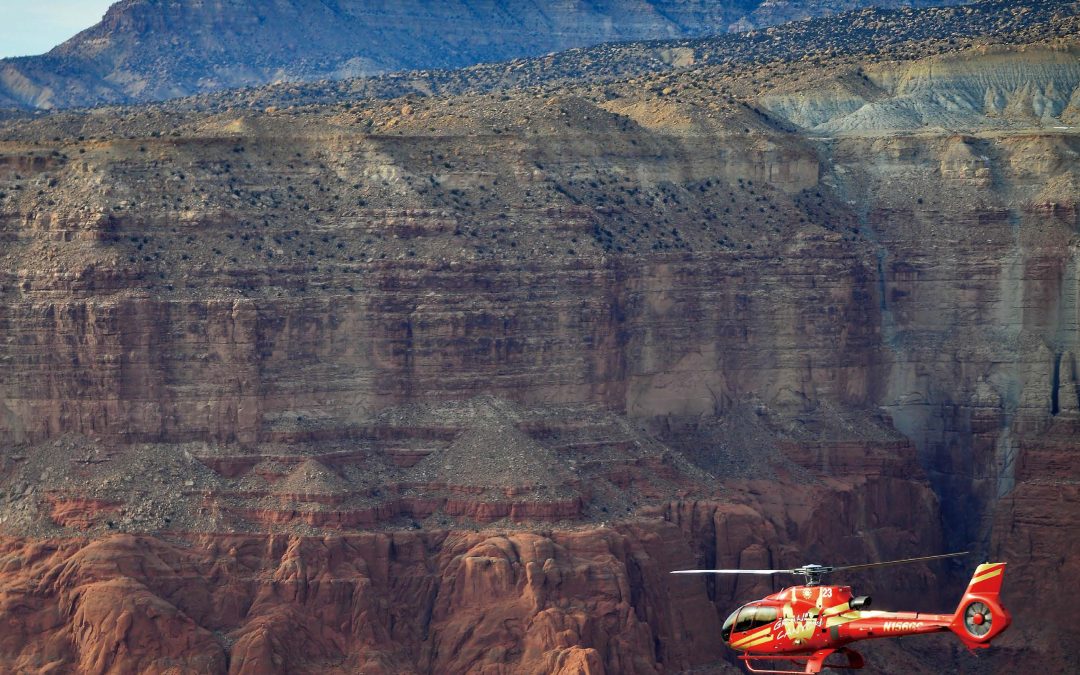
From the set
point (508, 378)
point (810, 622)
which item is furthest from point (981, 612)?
point (508, 378)

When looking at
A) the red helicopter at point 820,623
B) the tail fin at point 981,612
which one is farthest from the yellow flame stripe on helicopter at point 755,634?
the tail fin at point 981,612

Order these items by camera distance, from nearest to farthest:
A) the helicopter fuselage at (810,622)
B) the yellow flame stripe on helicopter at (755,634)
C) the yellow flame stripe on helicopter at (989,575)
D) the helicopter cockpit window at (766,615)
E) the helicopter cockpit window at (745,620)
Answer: the yellow flame stripe on helicopter at (989,575), the helicopter fuselage at (810,622), the helicopter cockpit window at (766,615), the yellow flame stripe on helicopter at (755,634), the helicopter cockpit window at (745,620)

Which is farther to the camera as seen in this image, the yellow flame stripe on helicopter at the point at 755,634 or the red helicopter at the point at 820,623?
the yellow flame stripe on helicopter at the point at 755,634

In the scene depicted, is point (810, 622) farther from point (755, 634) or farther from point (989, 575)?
point (989, 575)

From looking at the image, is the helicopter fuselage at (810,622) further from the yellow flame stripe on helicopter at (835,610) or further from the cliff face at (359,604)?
the cliff face at (359,604)

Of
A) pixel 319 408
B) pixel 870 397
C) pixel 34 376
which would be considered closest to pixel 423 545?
pixel 319 408

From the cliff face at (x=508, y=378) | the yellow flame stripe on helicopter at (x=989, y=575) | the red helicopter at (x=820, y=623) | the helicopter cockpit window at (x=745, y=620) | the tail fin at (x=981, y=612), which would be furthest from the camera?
the cliff face at (x=508, y=378)

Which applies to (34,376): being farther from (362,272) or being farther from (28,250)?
(362,272)
